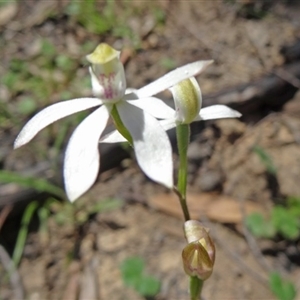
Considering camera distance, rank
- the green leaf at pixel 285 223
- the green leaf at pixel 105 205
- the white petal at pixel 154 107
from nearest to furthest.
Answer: the white petal at pixel 154 107
the green leaf at pixel 285 223
the green leaf at pixel 105 205

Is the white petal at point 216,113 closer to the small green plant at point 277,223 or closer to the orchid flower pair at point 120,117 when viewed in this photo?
the orchid flower pair at point 120,117

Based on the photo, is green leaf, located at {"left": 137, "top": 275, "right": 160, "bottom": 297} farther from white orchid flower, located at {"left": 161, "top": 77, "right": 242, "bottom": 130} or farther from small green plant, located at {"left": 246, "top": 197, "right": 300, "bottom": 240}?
white orchid flower, located at {"left": 161, "top": 77, "right": 242, "bottom": 130}

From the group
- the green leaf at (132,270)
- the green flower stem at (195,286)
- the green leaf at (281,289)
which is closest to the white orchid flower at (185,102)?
the green flower stem at (195,286)

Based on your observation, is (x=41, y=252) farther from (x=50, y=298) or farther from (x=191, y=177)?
(x=191, y=177)

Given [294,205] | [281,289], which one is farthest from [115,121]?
[294,205]

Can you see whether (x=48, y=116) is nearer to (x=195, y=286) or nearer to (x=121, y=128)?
(x=121, y=128)

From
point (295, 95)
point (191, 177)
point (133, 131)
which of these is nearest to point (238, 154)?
point (191, 177)
